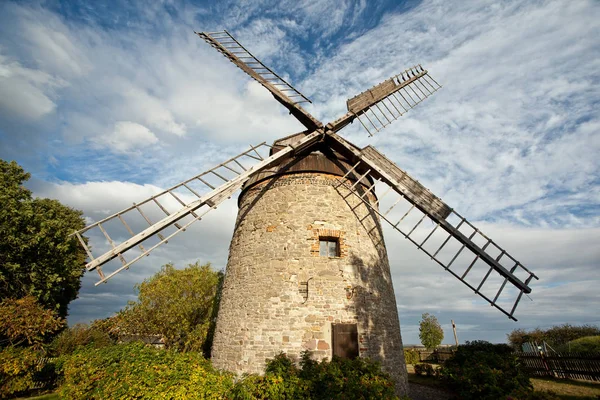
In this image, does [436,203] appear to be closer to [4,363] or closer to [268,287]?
[268,287]

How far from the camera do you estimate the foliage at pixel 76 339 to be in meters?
16.6

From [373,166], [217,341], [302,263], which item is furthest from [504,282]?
[217,341]

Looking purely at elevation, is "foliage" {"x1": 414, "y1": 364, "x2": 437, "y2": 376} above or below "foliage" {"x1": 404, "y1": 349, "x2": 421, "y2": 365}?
below

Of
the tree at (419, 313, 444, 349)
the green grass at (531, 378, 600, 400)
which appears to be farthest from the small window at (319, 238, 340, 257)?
the tree at (419, 313, 444, 349)

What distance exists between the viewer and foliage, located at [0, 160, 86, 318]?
14.4 metres

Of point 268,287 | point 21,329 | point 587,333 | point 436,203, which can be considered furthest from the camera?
point 587,333

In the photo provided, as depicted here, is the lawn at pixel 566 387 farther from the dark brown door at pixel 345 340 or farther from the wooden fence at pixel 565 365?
the dark brown door at pixel 345 340

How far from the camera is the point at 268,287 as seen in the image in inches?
327

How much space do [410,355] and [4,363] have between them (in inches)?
852

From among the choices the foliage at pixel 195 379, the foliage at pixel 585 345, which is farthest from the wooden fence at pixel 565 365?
Result: the foliage at pixel 195 379

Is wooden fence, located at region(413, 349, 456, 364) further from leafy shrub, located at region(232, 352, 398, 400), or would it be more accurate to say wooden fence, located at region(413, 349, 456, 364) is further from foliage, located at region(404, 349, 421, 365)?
leafy shrub, located at region(232, 352, 398, 400)

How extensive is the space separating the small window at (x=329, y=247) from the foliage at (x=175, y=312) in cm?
1172

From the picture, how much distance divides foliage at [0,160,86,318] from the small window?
51.3 ft

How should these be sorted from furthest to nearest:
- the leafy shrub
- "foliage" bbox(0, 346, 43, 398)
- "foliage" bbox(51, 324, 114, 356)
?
1. "foliage" bbox(51, 324, 114, 356)
2. "foliage" bbox(0, 346, 43, 398)
3. the leafy shrub
